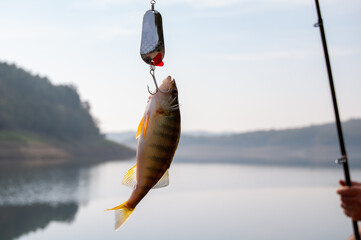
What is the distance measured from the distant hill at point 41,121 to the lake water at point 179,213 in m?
24.8

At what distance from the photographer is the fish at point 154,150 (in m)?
1.32

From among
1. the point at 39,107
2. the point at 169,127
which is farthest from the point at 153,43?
the point at 39,107

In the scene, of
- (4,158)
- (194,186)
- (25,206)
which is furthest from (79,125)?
(25,206)

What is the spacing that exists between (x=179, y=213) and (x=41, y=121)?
4377 cm

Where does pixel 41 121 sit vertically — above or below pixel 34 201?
above

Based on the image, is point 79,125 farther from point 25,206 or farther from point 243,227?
point 243,227

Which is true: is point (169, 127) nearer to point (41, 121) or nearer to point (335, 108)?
point (335, 108)

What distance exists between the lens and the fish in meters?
1.32

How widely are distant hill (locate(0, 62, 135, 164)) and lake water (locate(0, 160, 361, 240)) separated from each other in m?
24.8

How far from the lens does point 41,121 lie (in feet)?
200

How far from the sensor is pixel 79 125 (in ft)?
216

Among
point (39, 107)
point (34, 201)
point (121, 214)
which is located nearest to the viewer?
point (121, 214)

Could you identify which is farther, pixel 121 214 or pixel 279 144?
pixel 279 144

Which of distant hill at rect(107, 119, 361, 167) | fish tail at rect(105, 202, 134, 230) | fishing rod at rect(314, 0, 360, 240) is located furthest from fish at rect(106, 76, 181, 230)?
distant hill at rect(107, 119, 361, 167)
